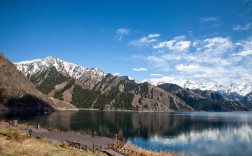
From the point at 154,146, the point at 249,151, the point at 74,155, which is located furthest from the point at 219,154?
the point at 74,155

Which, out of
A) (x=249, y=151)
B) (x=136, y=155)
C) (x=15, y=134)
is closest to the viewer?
(x=15, y=134)

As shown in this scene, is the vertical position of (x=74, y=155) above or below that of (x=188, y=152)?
above

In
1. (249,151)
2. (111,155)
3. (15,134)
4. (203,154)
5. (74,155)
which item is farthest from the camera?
(249,151)

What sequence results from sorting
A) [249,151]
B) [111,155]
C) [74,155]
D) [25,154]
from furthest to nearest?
[249,151]
[111,155]
[74,155]
[25,154]

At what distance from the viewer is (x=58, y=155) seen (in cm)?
4319

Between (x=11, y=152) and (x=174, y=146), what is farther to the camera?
(x=174, y=146)

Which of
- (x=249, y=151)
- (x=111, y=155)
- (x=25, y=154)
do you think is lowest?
(x=249, y=151)

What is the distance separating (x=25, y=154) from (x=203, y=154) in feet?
212

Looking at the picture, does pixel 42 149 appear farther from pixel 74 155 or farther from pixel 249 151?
pixel 249 151

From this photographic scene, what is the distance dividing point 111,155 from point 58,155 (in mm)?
18553

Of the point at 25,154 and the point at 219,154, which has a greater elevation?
the point at 25,154

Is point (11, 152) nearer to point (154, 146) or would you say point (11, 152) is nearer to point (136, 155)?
point (136, 155)

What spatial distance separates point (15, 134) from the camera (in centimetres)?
5444

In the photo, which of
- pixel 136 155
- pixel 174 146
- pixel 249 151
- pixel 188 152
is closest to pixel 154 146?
pixel 174 146
